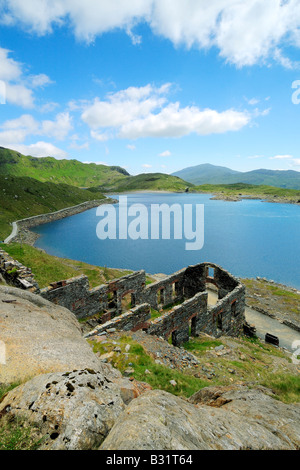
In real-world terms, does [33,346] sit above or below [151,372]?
above

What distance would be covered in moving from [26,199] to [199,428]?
11797cm

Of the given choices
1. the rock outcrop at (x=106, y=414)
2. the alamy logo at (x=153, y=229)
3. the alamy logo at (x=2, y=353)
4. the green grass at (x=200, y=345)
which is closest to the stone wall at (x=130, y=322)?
the green grass at (x=200, y=345)

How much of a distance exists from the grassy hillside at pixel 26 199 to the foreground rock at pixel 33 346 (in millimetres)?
55569

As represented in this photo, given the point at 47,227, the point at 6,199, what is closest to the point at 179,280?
the point at 47,227

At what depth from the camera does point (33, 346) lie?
7922mm

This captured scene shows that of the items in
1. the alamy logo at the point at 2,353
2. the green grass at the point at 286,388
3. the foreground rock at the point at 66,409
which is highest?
A: the foreground rock at the point at 66,409

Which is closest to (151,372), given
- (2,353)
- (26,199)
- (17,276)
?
(2,353)

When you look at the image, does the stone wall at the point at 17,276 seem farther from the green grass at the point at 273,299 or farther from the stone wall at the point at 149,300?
the green grass at the point at 273,299

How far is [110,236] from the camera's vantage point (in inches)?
3302

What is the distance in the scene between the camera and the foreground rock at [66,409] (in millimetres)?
4238

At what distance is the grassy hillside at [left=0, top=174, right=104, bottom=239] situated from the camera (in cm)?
8606

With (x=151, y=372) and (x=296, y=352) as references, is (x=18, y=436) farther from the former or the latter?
(x=296, y=352)
